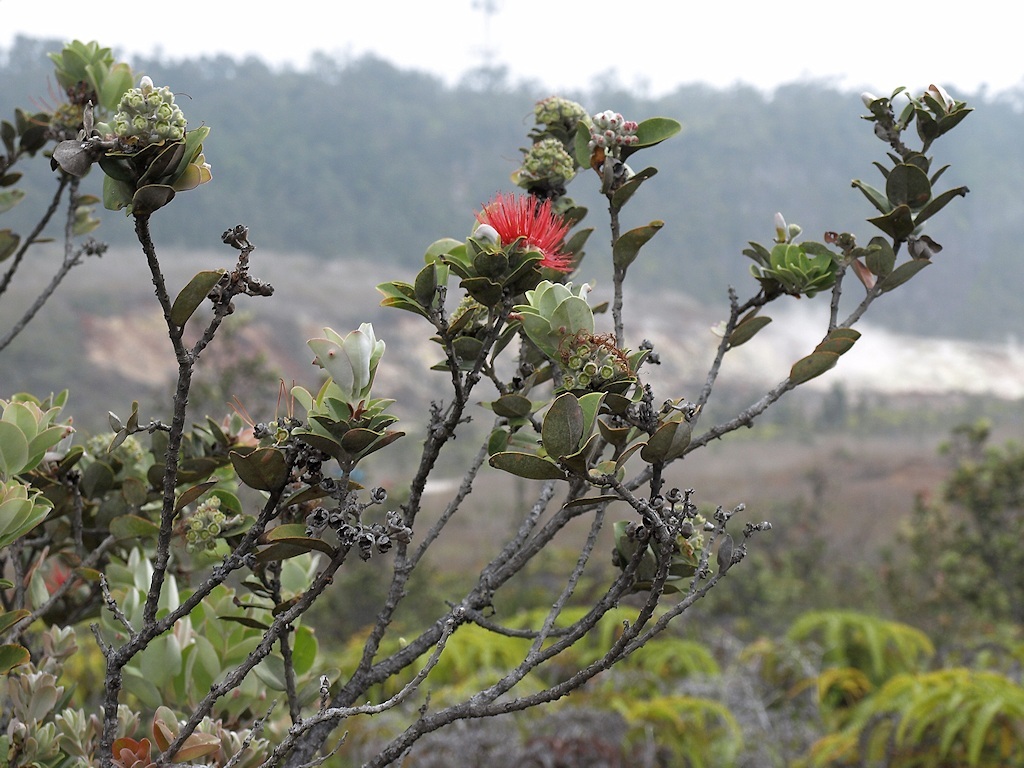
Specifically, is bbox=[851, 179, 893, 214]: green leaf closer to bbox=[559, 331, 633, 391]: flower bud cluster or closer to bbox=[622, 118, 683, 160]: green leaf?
bbox=[622, 118, 683, 160]: green leaf

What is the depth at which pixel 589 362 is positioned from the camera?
0.64 m

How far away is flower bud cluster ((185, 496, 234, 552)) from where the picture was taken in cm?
74

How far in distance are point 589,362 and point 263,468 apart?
10.0 inches

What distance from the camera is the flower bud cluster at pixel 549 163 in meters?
0.91

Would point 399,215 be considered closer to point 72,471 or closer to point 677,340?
point 677,340

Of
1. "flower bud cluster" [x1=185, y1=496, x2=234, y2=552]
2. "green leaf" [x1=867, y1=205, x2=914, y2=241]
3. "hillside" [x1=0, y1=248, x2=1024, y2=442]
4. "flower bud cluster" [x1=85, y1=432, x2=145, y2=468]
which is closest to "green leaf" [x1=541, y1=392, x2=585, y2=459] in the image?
"flower bud cluster" [x1=185, y1=496, x2=234, y2=552]

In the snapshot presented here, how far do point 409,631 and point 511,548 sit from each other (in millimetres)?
5342

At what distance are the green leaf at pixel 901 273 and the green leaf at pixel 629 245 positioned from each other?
10.3 inches

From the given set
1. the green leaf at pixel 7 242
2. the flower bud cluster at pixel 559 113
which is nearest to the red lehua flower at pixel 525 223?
the flower bud cluster at pixel 559 113

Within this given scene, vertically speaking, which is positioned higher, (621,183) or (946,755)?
(621,183)

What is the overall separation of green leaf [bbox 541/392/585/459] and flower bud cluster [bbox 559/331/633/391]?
0.21ft

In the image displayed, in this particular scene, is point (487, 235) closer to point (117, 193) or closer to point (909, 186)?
point (117, 193)

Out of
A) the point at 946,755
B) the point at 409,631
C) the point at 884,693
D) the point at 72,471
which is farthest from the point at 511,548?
the point at 409,631

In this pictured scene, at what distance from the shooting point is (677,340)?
29781 millimetres
